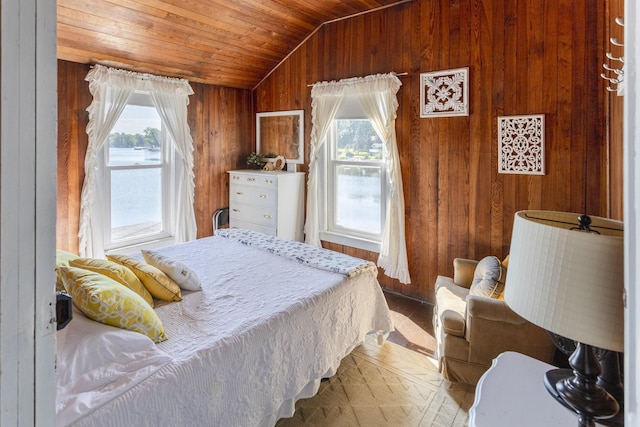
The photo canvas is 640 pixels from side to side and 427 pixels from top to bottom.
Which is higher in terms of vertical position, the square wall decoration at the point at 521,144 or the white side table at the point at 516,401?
the square wall decoration at the point at 521,144

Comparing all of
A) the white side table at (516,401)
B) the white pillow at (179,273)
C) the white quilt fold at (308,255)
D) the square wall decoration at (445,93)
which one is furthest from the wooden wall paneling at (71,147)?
the white side table at (516,401)

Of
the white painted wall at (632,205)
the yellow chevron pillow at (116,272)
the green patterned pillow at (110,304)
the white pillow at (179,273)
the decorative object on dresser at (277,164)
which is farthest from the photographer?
the decorative object on dresser at (277,164)

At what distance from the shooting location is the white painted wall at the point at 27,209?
1.78 feet

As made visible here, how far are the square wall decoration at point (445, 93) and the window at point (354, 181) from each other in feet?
2.11

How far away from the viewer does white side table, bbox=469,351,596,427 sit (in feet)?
3.66

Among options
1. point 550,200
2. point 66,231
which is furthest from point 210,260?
point 550,200

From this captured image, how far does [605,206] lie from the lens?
8.86ft

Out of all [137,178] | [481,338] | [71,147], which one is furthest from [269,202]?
[481,338]

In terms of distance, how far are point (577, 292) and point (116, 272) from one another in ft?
6.23

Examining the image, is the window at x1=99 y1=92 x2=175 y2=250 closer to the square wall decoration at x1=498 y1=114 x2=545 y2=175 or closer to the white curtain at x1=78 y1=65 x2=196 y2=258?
the white curtain at x1=78 y1=65 x2=196 y2=258

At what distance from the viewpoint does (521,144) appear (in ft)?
9.95

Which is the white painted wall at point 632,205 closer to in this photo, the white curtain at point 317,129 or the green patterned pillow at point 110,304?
the green patterned pillow at point 110,304

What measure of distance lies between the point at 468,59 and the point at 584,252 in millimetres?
2888

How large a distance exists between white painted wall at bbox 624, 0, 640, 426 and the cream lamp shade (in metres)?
0.30
